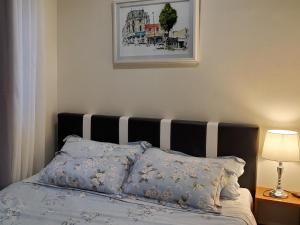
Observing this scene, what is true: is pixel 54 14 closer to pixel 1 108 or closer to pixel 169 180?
pixel 1 108

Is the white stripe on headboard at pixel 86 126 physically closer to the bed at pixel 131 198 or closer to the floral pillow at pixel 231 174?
the bed at pixel 131 198

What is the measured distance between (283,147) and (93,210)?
4.12 ft

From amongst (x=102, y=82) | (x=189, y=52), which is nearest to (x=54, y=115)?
(x=102, y=82)

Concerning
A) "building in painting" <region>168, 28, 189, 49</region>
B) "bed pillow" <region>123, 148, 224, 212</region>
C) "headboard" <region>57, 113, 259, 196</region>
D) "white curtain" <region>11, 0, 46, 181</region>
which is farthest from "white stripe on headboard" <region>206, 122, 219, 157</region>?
"white curtain" <region>11, 0, 46, 181</region>

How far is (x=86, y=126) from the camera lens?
2.51 meters

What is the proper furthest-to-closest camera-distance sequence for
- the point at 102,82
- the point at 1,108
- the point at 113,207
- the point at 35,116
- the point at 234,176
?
the point at 102,82
the point at 35,116
the point at 1,108
the point at 234,176
the point at 113,207

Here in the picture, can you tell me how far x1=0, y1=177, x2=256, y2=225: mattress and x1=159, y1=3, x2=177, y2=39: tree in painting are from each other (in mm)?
1300

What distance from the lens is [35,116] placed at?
2373mm

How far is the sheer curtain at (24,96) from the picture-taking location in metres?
2.09

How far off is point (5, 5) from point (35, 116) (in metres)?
0.85

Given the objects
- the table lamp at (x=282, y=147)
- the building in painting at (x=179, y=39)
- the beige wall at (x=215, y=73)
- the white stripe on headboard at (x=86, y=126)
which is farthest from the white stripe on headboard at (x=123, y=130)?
the table lamp at (x=282, y=147)

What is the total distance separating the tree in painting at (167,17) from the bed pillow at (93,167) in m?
0.95

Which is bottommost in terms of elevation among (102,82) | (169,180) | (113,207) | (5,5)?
(113,207)

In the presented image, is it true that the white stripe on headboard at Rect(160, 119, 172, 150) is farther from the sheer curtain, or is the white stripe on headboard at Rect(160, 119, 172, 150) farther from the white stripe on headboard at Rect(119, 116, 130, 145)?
the sheer curtain
